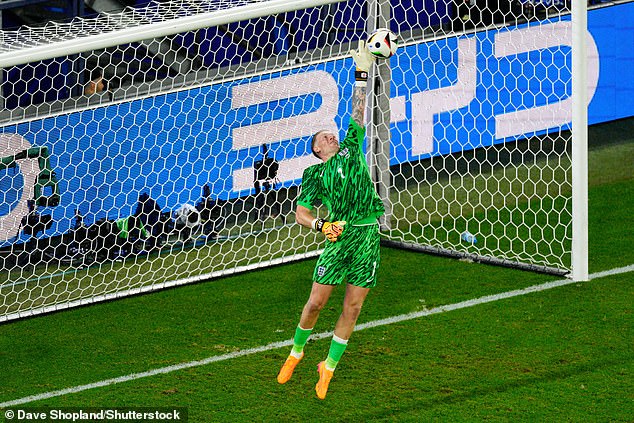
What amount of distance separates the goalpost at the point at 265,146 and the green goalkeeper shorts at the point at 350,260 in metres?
2.75

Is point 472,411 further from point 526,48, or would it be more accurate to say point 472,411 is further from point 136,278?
point 526,48

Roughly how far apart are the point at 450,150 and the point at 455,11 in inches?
51.8

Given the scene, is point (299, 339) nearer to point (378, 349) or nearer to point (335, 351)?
point (335, 351)

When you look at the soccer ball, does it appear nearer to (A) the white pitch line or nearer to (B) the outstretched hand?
(B) the outstretched hand

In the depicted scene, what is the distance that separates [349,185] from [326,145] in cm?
31

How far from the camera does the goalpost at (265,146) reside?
942 centimetres

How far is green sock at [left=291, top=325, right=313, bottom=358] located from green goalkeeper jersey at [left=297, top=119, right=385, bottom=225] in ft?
2.34

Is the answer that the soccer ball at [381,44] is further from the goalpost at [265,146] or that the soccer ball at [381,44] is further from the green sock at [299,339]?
the goalpost at [265,146]

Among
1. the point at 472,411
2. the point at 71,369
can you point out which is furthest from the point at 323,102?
the point at 472,411

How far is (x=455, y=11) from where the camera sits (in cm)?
1035

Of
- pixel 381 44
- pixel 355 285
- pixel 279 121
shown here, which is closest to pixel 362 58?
pixel 381 44

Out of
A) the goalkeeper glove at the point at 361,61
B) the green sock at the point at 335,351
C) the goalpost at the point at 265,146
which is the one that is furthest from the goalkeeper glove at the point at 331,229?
the goalpost at the point at 265,146

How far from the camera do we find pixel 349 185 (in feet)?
21.7

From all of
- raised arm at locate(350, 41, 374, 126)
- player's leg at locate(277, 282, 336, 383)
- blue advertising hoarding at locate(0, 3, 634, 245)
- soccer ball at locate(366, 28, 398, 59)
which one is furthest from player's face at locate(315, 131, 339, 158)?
blue advertising hoarding at locate(0, 3, 634, 245)
